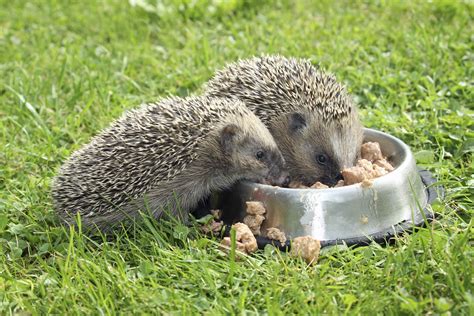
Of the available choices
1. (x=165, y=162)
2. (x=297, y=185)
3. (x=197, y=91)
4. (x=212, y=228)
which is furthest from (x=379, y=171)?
(x=197, y=91)

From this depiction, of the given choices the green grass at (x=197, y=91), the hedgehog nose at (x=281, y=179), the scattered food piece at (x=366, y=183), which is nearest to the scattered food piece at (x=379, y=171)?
the scattered food piece at (x=366, y=183)

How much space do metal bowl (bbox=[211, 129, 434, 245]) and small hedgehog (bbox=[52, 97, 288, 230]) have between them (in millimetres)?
301

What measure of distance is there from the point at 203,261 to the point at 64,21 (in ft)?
15.8

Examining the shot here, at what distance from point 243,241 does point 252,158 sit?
2.11ft

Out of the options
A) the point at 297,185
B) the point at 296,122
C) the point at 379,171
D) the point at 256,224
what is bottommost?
the point at 297,185

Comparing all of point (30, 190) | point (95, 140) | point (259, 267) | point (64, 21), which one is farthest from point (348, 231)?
point (64, 21)

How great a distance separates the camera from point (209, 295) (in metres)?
3.00

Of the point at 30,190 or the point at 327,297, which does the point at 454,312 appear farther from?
the point at 30,190

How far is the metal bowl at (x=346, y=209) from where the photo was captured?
3.46m

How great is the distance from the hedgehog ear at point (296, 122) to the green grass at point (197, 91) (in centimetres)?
73

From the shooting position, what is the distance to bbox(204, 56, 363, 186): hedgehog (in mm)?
4105

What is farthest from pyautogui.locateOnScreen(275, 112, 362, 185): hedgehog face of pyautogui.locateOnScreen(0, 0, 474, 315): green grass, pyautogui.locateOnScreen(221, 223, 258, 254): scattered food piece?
pyautogui.locateOnScreen(221, 223, 258, 254): scattered food piece

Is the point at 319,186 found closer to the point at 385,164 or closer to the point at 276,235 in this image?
the point at 385,164

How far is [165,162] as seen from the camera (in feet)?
12.3
